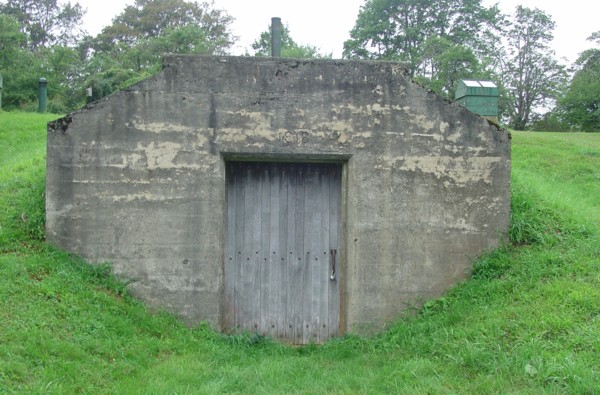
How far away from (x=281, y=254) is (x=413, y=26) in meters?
33.7

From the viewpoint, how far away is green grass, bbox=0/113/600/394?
4379 millimetres

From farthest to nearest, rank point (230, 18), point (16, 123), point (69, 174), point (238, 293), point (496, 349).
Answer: point (230, 18) → point (16, 123) → point (238, 293) → point (69, 174) → point (496, 349)

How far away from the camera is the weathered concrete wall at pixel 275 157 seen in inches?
246

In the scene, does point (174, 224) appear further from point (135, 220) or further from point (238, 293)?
point (238, 293)

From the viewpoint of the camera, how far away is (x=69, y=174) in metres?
6.21

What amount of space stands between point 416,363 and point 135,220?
3.54 metres

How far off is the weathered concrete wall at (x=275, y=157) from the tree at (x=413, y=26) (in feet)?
100

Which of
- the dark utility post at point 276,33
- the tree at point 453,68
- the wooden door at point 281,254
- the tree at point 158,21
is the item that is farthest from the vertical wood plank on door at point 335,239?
the tree at point 158,21

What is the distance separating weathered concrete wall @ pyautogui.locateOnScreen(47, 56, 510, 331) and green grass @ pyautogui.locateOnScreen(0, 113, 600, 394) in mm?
333

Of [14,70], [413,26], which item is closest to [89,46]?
[14,70]

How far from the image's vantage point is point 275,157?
6.47 meters

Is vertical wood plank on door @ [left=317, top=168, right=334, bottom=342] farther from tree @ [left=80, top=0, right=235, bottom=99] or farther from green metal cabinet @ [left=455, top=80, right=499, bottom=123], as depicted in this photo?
tree @ [left=80, top=0, right=235, bottom=99]

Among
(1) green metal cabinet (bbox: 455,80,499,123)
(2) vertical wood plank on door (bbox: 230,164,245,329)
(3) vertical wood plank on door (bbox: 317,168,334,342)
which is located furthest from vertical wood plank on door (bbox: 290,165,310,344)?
(1) green metal cabinet (bbox: 455,80,499,123)

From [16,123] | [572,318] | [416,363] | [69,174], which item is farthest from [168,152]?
[16,123]
